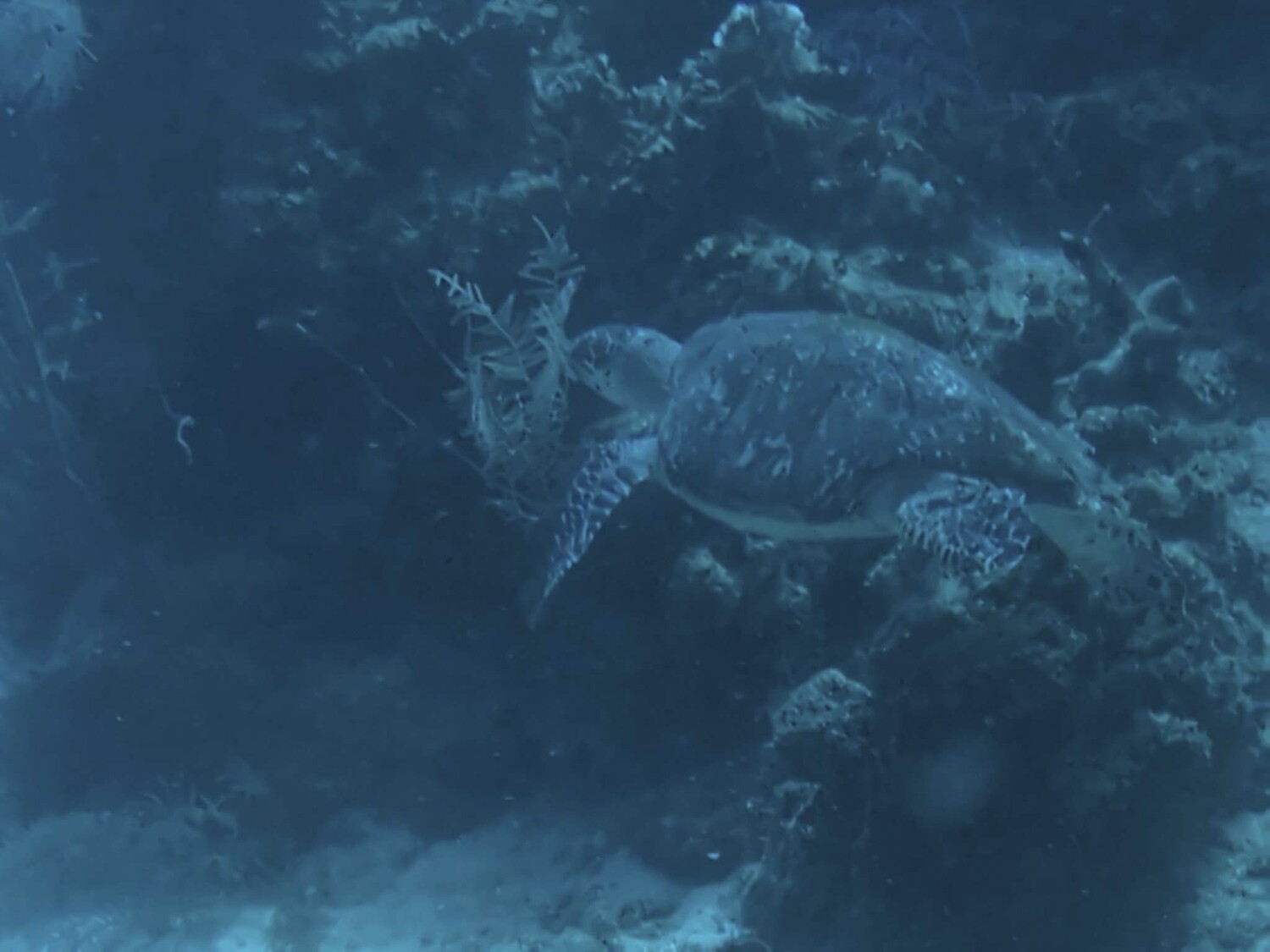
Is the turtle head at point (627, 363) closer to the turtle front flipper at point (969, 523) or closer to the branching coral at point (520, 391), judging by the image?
the branching coral at point (520, 391)

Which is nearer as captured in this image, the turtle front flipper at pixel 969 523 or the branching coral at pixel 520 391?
the turtle front flipper at pixel 969 523

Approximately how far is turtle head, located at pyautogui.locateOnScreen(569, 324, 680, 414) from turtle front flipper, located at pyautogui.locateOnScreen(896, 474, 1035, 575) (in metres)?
1.54

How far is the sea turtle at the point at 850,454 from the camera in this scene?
353 centimetres

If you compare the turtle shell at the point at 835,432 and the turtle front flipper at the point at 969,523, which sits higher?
the turtle shell at the point at 835,432

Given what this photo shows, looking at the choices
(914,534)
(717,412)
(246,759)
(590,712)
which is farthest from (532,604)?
(246,759)

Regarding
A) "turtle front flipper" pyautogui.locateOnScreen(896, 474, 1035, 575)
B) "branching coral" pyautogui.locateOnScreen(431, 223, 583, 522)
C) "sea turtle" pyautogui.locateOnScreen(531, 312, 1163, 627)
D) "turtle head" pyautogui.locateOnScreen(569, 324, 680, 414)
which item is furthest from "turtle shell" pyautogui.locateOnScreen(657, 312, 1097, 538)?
"branching coral" pyautogui.locateOnScreen(431, 223, 583, 522)

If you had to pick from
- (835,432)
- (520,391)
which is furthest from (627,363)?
(835,432)

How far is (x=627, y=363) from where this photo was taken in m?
4.74

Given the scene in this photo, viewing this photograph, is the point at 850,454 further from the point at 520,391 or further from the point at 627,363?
the point at 520,391

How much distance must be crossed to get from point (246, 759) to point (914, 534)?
5353mm

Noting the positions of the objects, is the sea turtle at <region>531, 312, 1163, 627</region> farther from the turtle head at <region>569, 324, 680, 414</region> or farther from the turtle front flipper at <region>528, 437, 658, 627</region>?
the turtle head at <region>569, 324, 680, 414</region>

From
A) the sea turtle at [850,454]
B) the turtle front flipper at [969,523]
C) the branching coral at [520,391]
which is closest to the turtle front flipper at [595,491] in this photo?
the sea turtle at [850,454]

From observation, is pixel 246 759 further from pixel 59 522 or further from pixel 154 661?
pixel 59 522

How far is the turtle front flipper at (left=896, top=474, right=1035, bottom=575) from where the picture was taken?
3301mm
